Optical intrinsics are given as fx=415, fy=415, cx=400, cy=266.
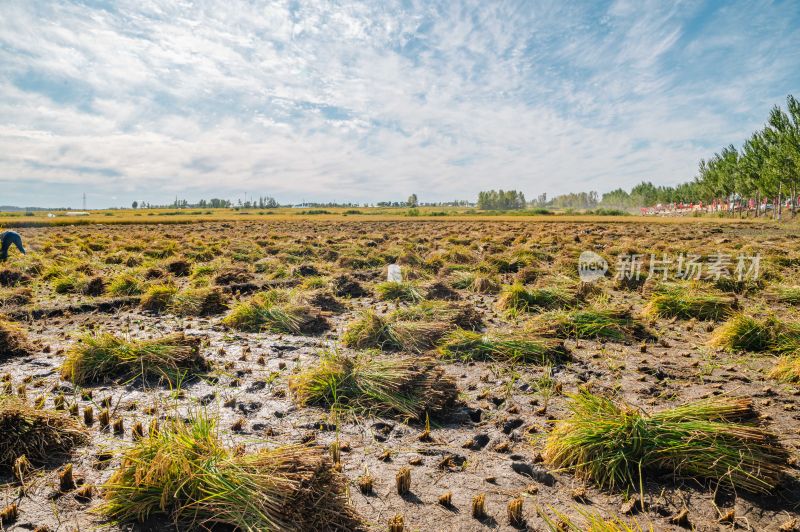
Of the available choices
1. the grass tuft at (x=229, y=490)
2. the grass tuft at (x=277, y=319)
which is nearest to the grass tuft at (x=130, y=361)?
the grass tuft at (x=277, y=319)

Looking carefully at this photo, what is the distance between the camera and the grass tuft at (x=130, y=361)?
5.07 meters

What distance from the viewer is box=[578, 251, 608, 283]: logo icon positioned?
40.6 ft

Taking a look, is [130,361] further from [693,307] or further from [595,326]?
[693,307]

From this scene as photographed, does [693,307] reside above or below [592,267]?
below

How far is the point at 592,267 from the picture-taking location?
13.4 metres

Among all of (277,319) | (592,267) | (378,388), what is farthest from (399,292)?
(592,267)

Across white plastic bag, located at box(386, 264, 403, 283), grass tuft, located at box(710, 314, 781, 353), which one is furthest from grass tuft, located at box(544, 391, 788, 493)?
white plastic bag, located at box(386, 264, 403, 283)

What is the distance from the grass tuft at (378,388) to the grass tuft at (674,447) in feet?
4.33

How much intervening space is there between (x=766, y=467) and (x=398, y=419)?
2.97 metres

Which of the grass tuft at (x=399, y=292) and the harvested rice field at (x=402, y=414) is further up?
the grass tuft at (x=399, y=292)

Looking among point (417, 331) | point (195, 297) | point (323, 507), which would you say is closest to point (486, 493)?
point (323, 507)

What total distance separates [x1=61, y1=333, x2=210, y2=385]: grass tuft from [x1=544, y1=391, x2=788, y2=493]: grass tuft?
14.5 ft

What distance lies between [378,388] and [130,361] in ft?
10.7

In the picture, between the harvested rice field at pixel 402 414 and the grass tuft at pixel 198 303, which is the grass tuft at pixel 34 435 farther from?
the grass tuft at pixel 198 303
